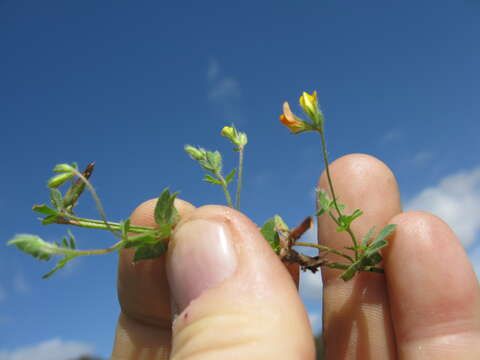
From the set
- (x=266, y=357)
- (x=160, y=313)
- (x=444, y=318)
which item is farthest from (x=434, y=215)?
(x=160, y=313)

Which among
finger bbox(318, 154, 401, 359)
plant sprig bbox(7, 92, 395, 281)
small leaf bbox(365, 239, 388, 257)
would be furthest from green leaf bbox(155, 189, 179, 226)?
finger bbox(318, 154, 401, 359)

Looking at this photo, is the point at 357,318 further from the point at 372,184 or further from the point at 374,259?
the point at 372,184

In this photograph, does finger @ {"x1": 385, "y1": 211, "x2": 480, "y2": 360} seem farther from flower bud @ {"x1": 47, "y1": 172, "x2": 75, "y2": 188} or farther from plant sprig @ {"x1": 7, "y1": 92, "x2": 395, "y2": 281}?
flower bud @ {"x1": 47, "y1": 172, "x2": 75, "y2": 188}

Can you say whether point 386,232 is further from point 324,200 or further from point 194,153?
point 194,153

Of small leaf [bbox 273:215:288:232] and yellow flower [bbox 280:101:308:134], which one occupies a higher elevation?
yellow flower [bbox 280:101:308:134]

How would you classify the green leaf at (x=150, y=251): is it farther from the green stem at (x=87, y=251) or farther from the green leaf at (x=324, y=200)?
the green leaf at (x=324, y=200)

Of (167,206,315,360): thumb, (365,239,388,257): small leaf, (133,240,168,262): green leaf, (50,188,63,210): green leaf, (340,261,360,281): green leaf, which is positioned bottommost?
(167,206,315,360): thumb
